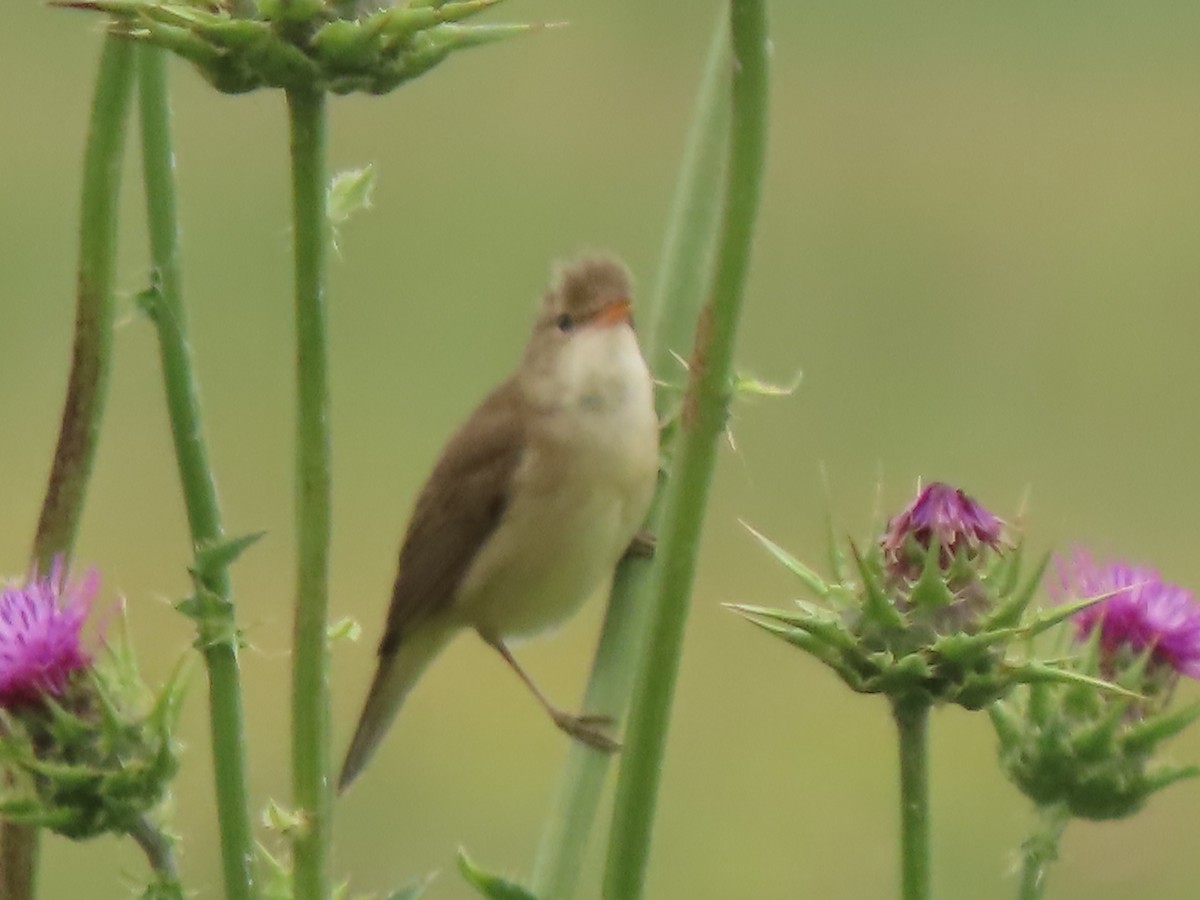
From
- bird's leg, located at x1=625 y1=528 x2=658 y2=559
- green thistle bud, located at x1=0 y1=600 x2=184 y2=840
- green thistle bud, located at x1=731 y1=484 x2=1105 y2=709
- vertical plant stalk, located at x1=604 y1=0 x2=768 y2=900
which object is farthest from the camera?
bird's leg, located at x1=625 y1=528 x2=658 y2=559

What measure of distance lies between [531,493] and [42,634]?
6.94ft

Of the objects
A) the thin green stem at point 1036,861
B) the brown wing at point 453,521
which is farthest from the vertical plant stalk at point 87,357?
the brown wing at point 453,521

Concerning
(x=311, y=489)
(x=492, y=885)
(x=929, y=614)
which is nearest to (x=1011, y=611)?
(x=929, y=614)

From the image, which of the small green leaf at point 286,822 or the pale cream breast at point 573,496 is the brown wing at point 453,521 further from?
the small green leaf at point 286,822

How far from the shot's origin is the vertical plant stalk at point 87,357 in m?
2.06

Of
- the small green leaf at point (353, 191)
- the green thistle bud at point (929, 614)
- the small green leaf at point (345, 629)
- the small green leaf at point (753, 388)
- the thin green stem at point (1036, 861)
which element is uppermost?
the small green leaf at point (353, 191)

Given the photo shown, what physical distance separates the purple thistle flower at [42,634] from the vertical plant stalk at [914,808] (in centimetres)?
76

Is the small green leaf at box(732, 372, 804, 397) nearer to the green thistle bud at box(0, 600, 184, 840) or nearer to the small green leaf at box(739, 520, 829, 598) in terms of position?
the small green leaf at box(739, 520, 829, 598)

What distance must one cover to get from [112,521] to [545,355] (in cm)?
624

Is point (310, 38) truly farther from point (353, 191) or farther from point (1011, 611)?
point (1011, 611)

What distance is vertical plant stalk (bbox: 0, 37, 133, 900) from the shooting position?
206 cm

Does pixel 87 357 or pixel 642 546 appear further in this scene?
pixel 642 546

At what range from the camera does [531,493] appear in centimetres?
419

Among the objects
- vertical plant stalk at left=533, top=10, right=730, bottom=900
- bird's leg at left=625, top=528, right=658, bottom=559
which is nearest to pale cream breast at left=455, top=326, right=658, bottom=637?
bird's leg at left=625, top=528, right=658, bottom=559
